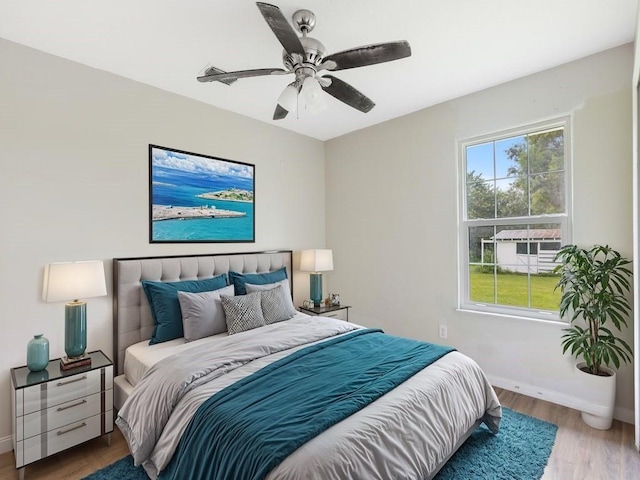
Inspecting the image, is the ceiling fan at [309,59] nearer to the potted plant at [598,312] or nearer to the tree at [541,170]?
the tree at [541,170]

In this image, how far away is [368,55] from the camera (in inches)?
67.8

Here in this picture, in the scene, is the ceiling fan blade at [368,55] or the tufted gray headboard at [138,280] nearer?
the ceiling fan blade at [368,55]

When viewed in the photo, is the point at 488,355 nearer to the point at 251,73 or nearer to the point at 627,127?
the point at 627,127

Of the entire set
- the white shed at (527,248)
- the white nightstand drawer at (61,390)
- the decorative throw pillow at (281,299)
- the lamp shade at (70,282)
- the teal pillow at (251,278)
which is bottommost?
the white nightstand drawer at (61,390)

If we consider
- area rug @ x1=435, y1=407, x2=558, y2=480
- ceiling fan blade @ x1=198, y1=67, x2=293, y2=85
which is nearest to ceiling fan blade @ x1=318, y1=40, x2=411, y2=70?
ceiling fan blade @ x1=198, y1=67, x2=293, y2=85

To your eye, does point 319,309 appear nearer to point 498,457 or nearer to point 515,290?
point 515,290

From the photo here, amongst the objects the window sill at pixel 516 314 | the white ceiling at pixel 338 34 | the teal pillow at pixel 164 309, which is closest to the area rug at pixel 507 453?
the window sill at pixel 516 314

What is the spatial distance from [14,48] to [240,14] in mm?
1573

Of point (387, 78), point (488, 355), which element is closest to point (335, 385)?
point (488, 355)

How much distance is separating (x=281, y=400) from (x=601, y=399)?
2.32 m

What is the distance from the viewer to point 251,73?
5.95 feet

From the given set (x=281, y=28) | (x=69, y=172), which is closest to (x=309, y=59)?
(x=281, y=28)

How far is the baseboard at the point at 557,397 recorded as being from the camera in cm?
235

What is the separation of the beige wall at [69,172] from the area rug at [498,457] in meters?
0.95
